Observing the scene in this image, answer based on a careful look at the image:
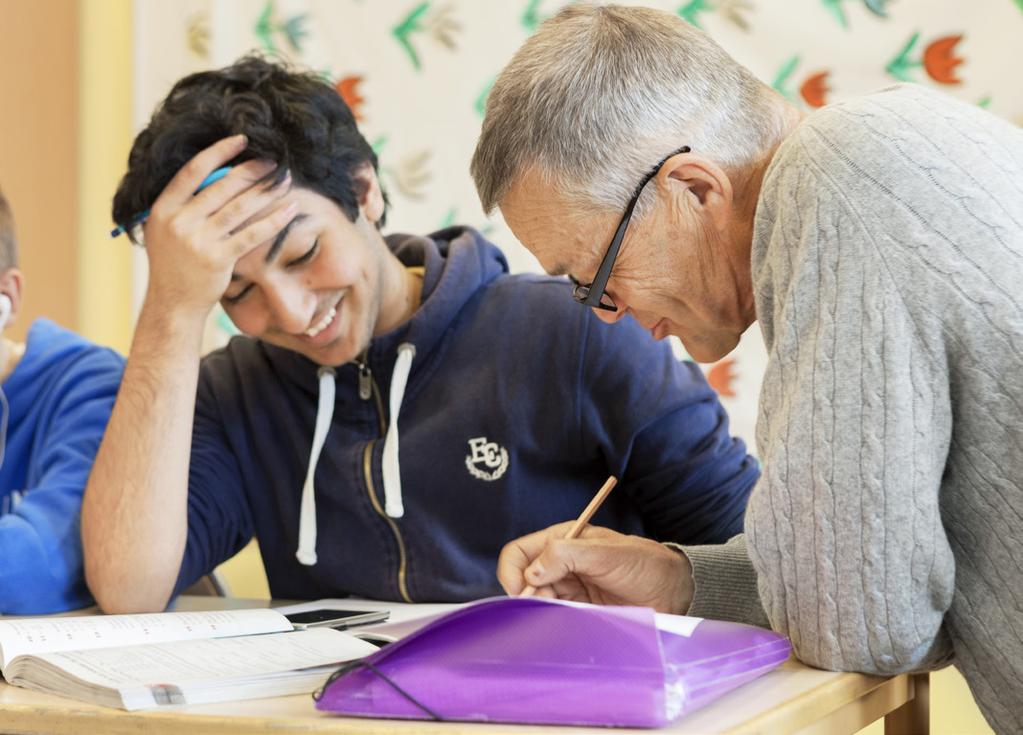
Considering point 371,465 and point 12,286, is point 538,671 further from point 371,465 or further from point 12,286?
point 12,286

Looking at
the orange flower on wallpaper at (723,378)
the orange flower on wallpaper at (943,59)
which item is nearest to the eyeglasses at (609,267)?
the orange flower on wallpaper at (723,378)

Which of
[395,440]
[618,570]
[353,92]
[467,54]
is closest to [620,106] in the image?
[618,570]

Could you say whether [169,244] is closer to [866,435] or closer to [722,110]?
[722,110]

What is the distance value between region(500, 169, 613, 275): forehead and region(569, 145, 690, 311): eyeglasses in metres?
0.01

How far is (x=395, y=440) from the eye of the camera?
1507 mm

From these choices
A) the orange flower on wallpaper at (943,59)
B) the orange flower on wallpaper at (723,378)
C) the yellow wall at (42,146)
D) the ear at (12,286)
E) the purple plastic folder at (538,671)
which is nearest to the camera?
the purple plastic folder at (538,671)

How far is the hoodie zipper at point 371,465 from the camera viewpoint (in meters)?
1.51

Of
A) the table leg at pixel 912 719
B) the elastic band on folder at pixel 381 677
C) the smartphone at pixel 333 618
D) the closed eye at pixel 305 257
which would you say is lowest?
the table leg at pixel 912 719

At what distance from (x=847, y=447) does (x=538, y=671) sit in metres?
0.27

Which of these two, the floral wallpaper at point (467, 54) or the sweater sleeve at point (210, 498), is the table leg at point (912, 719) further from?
the floral wallpaper at point (467, 54)

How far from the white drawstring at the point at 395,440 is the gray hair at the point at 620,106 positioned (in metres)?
0.49

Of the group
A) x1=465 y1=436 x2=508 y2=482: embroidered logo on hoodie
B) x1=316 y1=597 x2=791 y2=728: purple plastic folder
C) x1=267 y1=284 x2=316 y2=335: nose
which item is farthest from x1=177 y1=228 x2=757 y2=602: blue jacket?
x1=316 y1=597 x2=791 y2=728: purple plastic folder

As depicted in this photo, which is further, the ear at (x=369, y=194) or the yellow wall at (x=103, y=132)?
the yellow wall at (x=103, y=132)

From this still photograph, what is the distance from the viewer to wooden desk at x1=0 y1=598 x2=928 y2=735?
2.47ft
